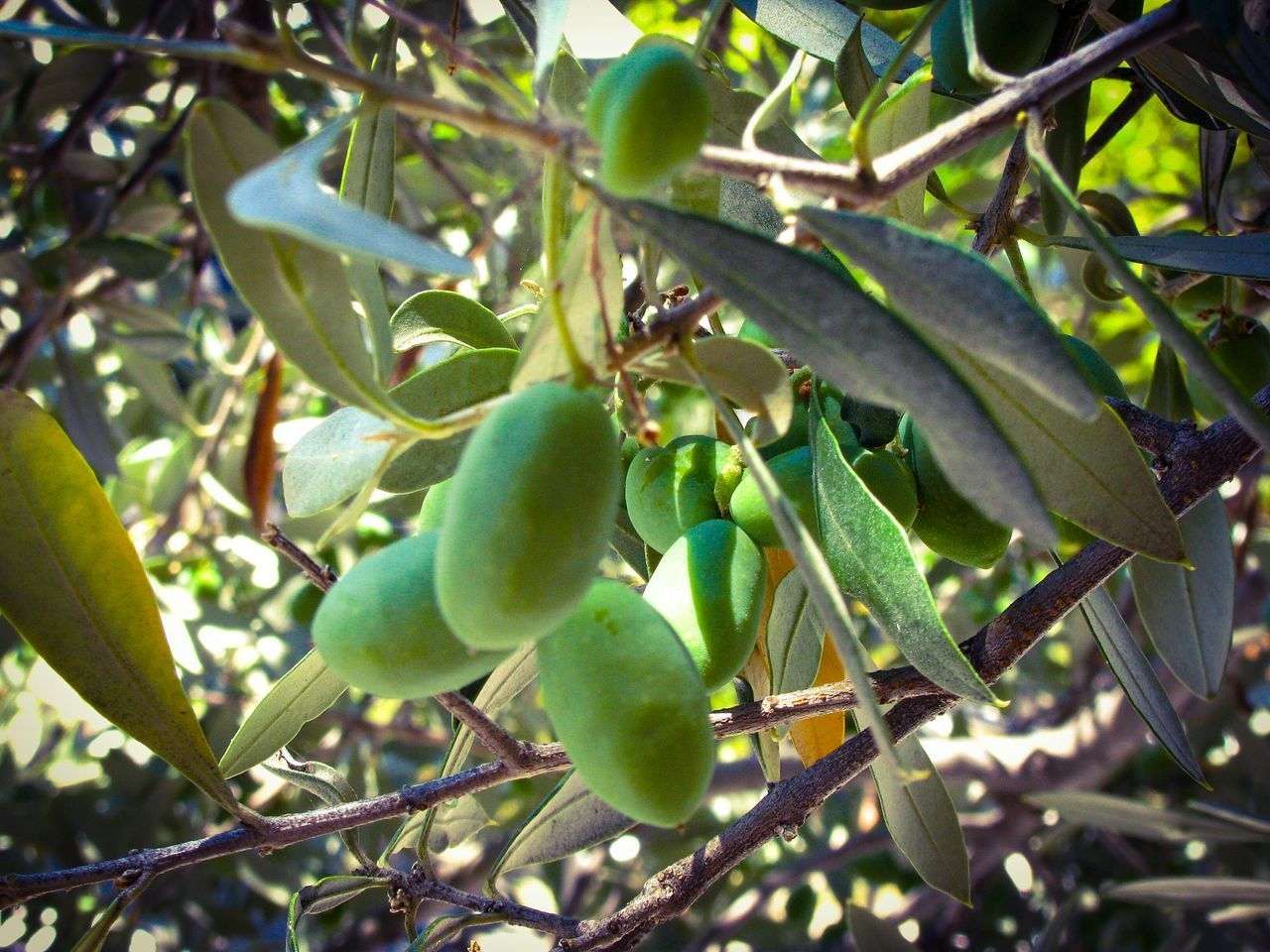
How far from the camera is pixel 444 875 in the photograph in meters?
2.54

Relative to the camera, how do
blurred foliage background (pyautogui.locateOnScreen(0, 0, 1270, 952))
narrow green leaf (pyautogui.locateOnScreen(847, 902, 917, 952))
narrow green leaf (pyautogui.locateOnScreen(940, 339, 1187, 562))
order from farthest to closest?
blurred foliage background (pyautogui.locateOnScreen(0, 0, 1270, 952)), narrow green leaf (pyautogui.locateOnScreen(847, 902, 917, 952)), narrow green leaf (pyautogui.locateOnScreen(940, 339, 1187, 562))

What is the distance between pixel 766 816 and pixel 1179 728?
0.40 meters

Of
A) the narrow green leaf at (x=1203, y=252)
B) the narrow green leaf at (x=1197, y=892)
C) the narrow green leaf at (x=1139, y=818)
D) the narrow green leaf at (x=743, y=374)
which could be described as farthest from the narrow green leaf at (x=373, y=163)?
the narrow green leaf at (x=1197, y=892)

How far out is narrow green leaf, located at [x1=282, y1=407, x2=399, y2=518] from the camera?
2.13 ft

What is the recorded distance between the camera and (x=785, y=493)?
0.75 m

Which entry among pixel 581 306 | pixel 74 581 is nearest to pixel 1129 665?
pixel 581 306

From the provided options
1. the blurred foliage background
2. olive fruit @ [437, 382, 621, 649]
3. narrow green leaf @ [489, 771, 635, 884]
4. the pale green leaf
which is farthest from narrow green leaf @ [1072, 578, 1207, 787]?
the blurred foliage background

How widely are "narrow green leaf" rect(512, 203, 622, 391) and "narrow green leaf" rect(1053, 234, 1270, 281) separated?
44cm

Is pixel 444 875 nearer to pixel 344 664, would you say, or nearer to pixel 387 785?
pixel 387 785

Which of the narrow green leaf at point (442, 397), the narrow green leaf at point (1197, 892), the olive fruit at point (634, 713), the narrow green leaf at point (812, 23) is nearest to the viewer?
the olive fruit at point (634, 713)

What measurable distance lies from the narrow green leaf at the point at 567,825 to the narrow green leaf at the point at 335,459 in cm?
36

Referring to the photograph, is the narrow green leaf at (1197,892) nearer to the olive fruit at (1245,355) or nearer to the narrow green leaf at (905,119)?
the olive fruit at (1245,355)

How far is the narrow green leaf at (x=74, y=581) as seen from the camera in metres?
0.71

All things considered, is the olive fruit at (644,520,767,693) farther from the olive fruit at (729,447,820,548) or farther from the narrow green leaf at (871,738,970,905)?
Answer: the narrow green leaf at (871,738,970,905)
